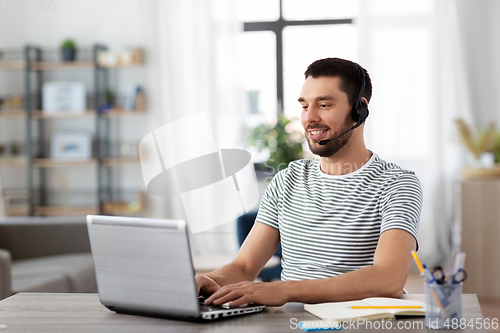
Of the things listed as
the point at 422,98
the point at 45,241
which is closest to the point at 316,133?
the point at 45,241

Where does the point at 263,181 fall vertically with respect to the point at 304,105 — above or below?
below

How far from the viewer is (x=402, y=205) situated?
4.50 feet

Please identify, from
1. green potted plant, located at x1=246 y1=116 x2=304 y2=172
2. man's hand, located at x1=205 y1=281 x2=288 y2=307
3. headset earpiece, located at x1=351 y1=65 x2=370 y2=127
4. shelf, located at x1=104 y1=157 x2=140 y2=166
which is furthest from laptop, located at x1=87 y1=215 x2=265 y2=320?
shelf, located at x1=104 y1=157 x2=140 y2=166

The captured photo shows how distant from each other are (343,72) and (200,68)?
320 centimetres

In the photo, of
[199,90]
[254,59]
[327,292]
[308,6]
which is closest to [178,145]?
[199,90]

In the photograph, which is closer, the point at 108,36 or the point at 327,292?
the point at 327,292

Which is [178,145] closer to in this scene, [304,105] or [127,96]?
[127,96]

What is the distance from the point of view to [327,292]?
1179 mm

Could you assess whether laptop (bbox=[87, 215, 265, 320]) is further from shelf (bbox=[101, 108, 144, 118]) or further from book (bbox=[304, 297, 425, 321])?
shelf (bbox=[101, 108, 144, 118])

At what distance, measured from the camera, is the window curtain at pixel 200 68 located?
461 cm

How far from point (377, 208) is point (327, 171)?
0.20 m


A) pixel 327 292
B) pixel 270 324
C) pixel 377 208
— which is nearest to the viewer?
→ pixel 270 324

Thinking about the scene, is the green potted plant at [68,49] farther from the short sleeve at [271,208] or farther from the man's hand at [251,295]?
the man's hand at [251,295]

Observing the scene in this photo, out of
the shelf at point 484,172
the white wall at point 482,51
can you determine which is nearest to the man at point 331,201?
the shelf at point 484,172
